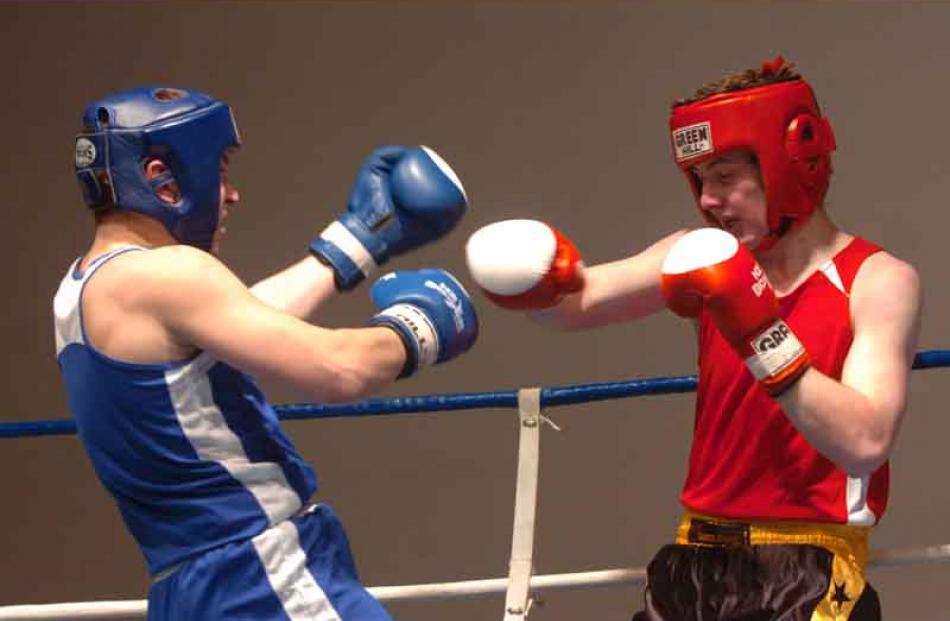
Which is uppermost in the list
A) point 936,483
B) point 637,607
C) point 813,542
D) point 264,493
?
point 264,493

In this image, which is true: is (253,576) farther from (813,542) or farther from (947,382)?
(947,382)

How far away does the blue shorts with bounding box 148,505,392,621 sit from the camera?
2309 mm

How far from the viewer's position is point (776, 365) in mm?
2342

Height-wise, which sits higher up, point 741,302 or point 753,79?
point 753,79

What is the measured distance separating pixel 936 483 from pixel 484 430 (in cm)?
125

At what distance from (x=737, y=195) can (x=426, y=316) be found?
0.55 m

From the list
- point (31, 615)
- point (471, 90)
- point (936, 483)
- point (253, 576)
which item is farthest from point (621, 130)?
point (253, 576)

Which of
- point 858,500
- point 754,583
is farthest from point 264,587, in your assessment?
point 858,500

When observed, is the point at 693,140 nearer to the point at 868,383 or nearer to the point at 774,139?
the point at 774,139

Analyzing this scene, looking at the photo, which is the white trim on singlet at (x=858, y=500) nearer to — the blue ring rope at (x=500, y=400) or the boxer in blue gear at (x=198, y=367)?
the blue ring rope at (x=500, y=400)

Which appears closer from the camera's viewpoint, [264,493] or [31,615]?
[264,493]

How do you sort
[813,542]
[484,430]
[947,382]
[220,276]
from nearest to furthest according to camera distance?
[220,276]
[813,542]
[947,382]
[484,430]

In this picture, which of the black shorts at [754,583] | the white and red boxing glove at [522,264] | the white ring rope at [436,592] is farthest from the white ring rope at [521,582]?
the white and red boxing glove at [522,264]

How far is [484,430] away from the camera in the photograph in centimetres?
501
